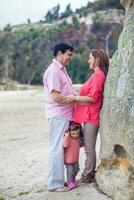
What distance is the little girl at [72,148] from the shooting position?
6.89m

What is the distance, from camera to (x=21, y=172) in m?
9.68

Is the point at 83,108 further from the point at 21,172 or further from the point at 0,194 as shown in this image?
the point at 21,172

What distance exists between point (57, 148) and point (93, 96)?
82cm

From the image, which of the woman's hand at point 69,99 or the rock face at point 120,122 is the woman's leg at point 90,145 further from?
the woman's hand at point 69,99

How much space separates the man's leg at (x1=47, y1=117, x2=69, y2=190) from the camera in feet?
22.7

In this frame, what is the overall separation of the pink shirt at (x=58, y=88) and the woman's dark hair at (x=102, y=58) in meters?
0.45

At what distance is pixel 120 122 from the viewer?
242 inches

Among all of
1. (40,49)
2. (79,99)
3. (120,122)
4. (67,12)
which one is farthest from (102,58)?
(67,12)

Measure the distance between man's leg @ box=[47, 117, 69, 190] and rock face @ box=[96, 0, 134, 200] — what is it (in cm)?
56

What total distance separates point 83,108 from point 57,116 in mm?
344

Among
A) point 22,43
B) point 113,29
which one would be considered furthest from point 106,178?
point 113,29

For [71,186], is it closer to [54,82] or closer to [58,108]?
[58,108]

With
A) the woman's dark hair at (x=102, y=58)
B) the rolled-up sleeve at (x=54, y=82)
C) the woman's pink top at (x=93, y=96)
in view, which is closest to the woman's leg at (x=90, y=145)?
the woman's pink top at (x=93, y=96)

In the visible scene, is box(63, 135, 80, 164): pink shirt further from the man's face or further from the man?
the man's face
